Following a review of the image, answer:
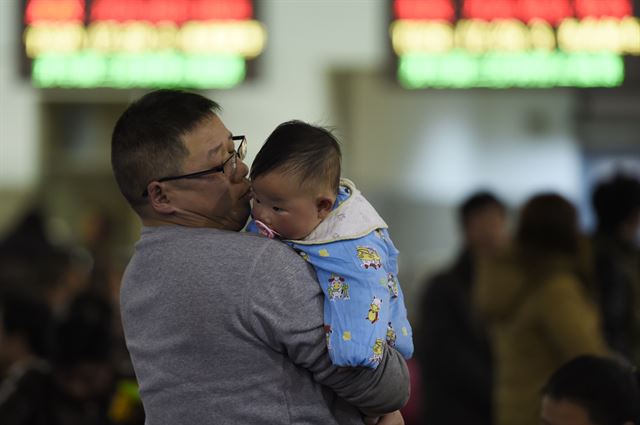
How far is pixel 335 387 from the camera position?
210 centimetres

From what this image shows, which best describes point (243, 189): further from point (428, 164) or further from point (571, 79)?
point (428, 164)

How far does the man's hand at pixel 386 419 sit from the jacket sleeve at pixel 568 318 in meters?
1.75

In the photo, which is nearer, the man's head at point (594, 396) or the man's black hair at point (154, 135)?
the man's black hair at point (154, 135)

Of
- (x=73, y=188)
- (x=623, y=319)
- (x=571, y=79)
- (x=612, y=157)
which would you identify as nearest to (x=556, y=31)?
(x=571, y=79)

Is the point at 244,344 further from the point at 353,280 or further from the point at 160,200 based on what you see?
the point at 160,200

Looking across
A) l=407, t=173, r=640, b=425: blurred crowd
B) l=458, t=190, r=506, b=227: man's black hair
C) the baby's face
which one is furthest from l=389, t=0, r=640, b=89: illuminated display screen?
the baby's face

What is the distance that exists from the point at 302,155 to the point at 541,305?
80.9 inches

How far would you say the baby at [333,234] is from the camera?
6.63ft

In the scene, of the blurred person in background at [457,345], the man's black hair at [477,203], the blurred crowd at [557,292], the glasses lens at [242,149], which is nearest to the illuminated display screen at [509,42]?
the man's black hair at [477,203]

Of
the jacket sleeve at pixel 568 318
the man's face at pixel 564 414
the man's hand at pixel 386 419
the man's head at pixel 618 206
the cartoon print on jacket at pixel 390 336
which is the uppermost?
the cartoon print on jacket at pixel 390 336

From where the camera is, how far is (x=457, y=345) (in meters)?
5.10

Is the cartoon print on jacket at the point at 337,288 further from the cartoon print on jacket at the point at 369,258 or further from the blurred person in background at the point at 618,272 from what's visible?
the blurred person in background at the point at 618,272

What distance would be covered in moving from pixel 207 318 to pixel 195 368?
0.31 feet

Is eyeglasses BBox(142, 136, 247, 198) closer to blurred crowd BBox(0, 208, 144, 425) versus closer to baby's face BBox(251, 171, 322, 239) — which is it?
baby's face BBox(251, 171, 322, 239)
